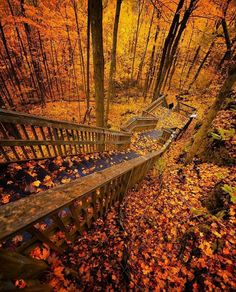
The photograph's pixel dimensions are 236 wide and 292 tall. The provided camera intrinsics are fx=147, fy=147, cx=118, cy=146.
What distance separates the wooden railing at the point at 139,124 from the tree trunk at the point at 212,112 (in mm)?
4343

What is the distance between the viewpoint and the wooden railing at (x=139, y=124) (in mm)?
9742

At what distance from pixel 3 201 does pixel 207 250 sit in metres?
4.08

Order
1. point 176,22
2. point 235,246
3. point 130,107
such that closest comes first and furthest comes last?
1. point 235,246
2. point 176,22
3. point 130,107

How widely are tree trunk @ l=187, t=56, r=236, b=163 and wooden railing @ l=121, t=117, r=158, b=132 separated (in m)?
4.34

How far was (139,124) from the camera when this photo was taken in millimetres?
11539

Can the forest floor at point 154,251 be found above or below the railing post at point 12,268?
below

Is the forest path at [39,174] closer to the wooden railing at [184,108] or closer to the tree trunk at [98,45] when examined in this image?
the tree trunk at [98,45]

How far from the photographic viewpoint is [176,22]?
41.2 ft

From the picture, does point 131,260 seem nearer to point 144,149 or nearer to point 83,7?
point 144,149

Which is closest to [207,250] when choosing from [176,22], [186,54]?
[176,22]

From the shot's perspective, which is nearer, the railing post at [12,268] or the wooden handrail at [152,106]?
the railing post at [12,268]

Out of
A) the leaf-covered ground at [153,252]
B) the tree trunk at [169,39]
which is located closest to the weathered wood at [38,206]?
the leaf-covered ground at [153,252]

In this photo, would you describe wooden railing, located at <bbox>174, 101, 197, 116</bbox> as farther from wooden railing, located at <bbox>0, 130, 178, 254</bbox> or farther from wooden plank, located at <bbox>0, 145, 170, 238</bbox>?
wooden plank, located at <bbox>0, 145, 170, 238</bbox>

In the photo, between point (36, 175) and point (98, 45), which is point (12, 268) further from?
point (98, 45)
